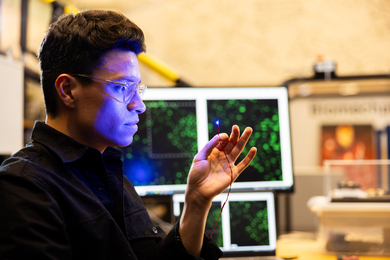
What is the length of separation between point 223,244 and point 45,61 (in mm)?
767

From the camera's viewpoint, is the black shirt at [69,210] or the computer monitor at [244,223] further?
the computer monitor at [244,223]

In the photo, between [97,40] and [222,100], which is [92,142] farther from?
[222,100]

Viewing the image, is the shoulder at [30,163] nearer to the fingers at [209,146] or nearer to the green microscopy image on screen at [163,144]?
the fingers at [209,146]

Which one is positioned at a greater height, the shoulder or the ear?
the ear

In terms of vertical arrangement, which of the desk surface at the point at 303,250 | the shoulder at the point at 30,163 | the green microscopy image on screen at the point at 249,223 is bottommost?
the desk surface at the point at 303,250

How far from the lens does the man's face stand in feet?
2.48

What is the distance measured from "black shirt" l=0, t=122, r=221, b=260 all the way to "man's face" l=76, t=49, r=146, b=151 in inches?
1.8

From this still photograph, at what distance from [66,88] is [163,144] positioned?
498mm

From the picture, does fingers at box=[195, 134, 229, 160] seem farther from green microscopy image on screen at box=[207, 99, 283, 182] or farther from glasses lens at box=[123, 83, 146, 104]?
green microscopy image on screen at box=[207, 99, 283, 182]

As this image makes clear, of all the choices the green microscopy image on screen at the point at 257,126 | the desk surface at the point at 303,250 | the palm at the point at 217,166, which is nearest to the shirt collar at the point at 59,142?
the palm at the point at 217,166

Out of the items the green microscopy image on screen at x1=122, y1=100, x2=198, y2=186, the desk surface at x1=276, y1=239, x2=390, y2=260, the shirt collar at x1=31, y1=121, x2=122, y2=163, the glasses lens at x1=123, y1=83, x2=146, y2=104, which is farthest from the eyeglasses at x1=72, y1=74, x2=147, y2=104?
the desk surface at x1=276, y1=239, x2=390, y2=260

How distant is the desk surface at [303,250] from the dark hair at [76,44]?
890 millimetres

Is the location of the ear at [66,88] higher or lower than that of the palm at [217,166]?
higher

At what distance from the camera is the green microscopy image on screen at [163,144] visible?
3.87 ft
